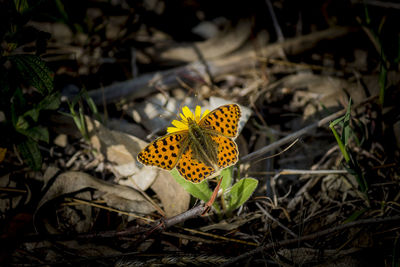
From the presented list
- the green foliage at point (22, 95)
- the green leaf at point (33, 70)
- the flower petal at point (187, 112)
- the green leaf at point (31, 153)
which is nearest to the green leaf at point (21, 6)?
the green foliage at point (22, 95)

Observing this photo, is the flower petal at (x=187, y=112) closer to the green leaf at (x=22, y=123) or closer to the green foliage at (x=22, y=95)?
the green foliage at (x=22, y=95)

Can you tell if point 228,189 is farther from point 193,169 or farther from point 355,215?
point 355,215

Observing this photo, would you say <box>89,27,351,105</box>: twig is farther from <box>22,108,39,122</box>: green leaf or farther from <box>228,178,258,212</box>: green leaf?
<box>228,178,258,212</box>: green leaf

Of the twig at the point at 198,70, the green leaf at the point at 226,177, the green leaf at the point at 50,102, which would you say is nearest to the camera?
the green leaf at the point at 226,177

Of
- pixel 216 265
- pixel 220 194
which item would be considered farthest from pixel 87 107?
pixel 216 265

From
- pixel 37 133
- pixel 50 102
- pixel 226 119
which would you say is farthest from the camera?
pixel 50 102

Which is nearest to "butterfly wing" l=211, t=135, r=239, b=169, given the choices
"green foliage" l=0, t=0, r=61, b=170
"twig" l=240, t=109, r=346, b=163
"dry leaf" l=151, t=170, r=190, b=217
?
"twig" l=240, t=109, r=346, b=163

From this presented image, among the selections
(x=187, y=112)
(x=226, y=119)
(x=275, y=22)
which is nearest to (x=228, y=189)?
(x=226, y=119)
